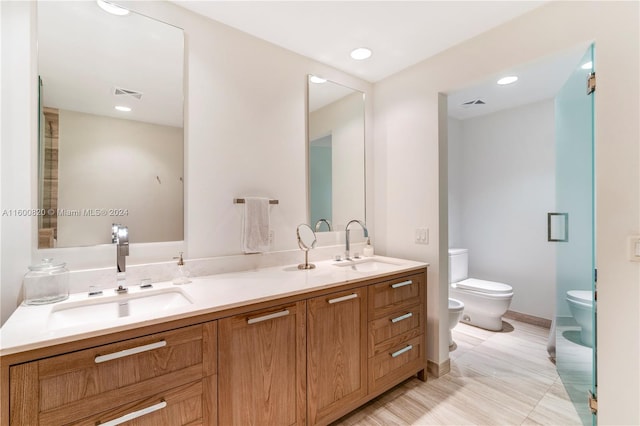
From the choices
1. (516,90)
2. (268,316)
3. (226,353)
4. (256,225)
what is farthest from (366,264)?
(516,90)

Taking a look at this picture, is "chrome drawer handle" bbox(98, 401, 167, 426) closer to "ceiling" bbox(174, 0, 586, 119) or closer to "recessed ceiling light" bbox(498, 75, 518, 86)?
"ceiling" bbox(174, 0, 586, 119)

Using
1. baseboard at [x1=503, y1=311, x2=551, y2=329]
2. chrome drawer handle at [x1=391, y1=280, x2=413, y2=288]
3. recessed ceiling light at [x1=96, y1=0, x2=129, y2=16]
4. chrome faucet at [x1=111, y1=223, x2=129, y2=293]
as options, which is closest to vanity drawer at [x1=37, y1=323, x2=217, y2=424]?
chrome faucet at [x1=111, y1=223, x2=129, y2=293]

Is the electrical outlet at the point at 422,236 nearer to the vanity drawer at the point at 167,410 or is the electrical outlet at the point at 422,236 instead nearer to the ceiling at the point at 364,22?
the ceiling at the point at 364,22

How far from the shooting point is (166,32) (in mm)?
1621

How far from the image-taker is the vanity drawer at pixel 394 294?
1.77 m

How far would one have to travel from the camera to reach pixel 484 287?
2.97 meters

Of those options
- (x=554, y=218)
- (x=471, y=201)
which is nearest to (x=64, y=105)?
(x=554, y=218)

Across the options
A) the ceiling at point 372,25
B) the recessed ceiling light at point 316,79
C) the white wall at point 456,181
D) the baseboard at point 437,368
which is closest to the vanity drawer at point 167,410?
the baseboard at point 437,368

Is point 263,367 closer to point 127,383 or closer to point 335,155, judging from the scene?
point 127,383

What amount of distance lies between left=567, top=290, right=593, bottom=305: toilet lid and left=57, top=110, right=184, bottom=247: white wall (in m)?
2.44

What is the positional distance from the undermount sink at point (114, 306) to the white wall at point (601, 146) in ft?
5.84

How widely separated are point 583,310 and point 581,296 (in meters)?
0.09

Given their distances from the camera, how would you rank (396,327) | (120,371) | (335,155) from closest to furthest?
(120,371)
(396,327)
(335,155)

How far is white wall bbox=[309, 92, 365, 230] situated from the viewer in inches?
93.7
